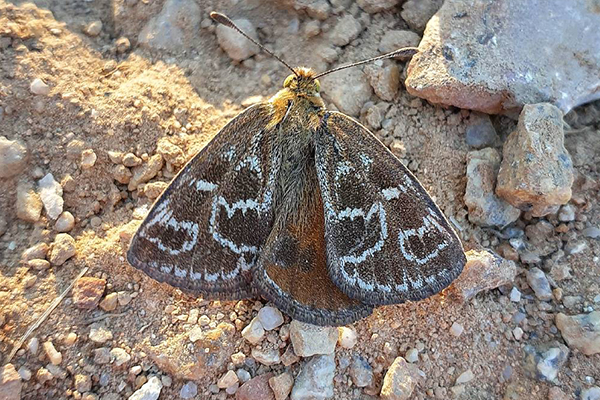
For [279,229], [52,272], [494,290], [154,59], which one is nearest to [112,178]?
[52,272]

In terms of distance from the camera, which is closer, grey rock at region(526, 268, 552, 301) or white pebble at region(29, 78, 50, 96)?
grey rock at region(526, 268, 552, 301)

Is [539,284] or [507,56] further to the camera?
[507,56]

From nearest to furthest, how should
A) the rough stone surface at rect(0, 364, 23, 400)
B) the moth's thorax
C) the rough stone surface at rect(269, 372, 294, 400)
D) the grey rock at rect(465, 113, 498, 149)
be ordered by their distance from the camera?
the rough stone surface at rect(0, 364, 23, 400) → the rough stone surface at rect(269, 372, 294, 400) → the moth's thorax → the grey rock at rect(465, 113, 498, 149)

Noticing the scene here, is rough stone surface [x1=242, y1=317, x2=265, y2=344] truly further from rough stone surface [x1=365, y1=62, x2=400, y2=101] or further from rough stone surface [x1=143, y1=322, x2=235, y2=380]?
rough stone surface [x1=365, y1=62, x2=400, y2=101]

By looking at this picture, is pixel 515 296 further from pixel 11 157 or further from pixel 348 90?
pixel 11 157

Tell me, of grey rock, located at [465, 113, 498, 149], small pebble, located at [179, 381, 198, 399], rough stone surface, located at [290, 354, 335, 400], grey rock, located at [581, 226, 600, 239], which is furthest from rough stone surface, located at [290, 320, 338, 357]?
grey rock, located at [581, 226, 600, 239]

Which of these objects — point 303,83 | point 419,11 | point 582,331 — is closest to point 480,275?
point 582,331
